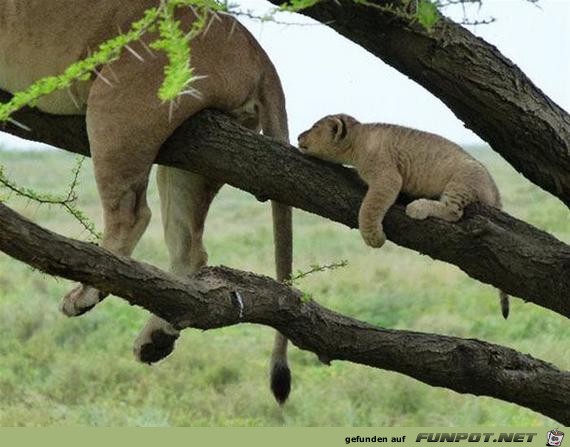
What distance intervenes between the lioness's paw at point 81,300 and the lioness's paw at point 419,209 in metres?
0.89

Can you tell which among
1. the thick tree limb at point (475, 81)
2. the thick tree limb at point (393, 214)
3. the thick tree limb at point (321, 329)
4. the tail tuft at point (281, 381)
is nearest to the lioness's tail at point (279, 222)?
the tail tuft at point (281, 381)

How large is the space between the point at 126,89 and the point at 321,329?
0.86 metres

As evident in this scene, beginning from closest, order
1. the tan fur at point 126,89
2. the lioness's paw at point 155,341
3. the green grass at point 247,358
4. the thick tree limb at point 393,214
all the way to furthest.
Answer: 1. the thick tree limb at point 393,214
2. the tan fur at point 126,89
3. the lioness's paw at point 155,341
4. the green grass at point 247,358

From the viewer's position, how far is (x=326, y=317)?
3.37m

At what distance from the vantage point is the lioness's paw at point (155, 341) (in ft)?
12.4

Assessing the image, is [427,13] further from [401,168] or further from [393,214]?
[401,168]

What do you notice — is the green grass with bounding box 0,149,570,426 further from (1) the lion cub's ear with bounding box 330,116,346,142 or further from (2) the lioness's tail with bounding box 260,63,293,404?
(1) the lion cub's ear with bounding box 330,116,346,142

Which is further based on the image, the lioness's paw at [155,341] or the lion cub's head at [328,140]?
the lioness's paw at [155,341]

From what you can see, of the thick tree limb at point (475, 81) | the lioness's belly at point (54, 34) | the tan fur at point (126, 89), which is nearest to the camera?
the thick tree limb at point (475, 81)

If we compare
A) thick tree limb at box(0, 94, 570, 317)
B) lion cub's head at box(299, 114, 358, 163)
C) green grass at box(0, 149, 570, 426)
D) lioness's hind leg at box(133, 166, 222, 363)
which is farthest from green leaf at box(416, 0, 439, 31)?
green grass at box(0, 149, 570, 426)

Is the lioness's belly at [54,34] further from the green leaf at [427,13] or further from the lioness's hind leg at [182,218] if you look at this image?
the green leaf at [427,13]

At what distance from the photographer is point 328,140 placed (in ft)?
11.6

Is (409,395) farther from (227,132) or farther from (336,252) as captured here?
(227,132)

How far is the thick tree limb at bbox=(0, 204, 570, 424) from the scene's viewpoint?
283 cm
